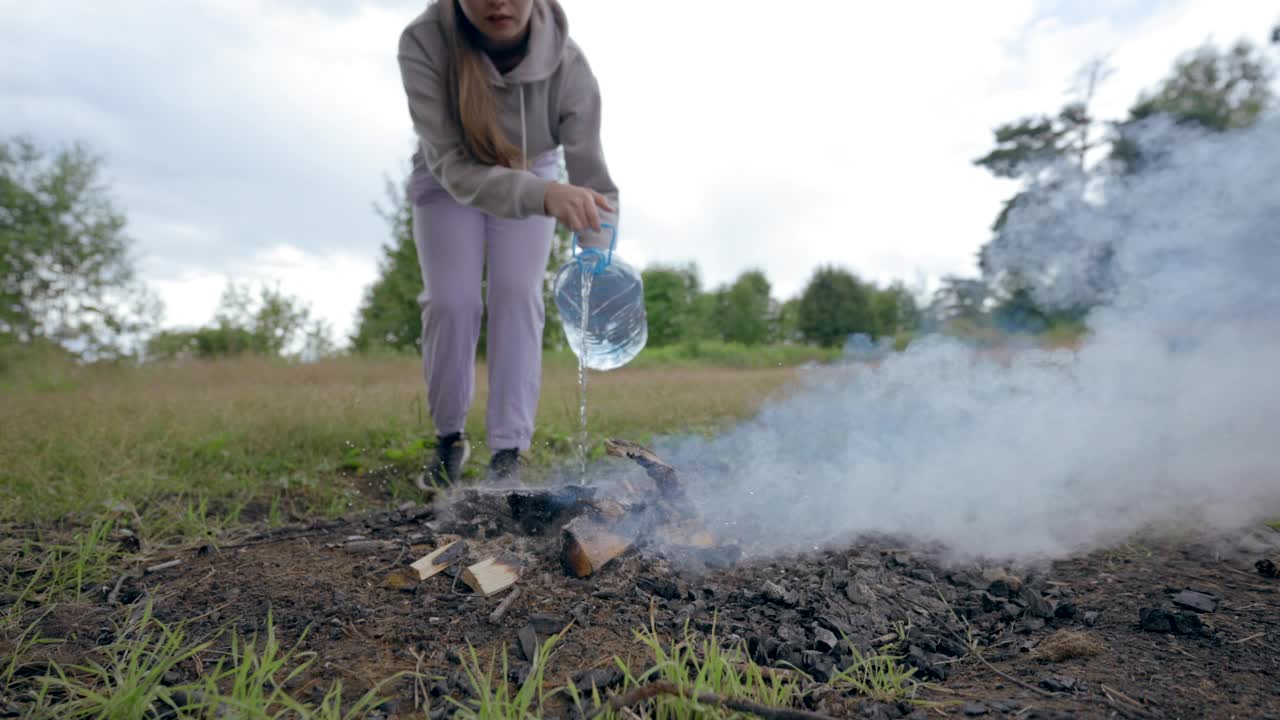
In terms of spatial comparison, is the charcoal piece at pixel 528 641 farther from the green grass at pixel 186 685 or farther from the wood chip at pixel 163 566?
the wood chip at pixel 163 566

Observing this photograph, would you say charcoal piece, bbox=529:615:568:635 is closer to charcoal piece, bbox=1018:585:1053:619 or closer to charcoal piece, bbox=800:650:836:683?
charcoal piece, bbox=800:650:836:683

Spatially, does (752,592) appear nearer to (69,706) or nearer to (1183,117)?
(69,706)

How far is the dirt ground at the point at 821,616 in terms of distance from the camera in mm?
1294

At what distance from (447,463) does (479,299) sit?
2.43 ft

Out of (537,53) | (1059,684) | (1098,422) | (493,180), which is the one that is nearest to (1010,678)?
(1059,684)

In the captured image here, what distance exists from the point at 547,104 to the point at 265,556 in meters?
1.98

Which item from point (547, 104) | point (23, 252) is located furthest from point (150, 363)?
point (547, 104)

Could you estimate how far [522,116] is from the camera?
272 centimetres

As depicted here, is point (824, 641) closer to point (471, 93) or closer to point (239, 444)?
point (471, 93)

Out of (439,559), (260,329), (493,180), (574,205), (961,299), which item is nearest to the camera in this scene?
(439,559)

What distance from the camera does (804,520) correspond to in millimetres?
2295

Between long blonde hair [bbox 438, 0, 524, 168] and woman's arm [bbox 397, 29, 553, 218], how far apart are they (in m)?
0.05

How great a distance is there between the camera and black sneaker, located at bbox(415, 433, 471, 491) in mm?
2961

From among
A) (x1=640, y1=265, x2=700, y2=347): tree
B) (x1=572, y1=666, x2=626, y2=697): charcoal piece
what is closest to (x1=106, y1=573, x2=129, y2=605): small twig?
(x1=572, y1=666, x2=626, y2=697): charcoal piece
